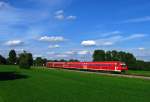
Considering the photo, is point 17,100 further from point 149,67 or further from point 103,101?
point 149,67

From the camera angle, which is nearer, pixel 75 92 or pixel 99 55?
pixel 75 92

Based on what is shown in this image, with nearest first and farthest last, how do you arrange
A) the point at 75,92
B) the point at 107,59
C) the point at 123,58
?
the point at 75,92 → the point at 123,58 → the point at 107,59

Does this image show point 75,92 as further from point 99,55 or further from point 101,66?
point 99,55

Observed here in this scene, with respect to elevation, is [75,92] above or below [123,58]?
below

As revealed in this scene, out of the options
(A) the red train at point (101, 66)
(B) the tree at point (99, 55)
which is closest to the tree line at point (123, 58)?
(B) the tree at point (99, 55)

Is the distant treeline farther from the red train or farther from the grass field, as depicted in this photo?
the grass field

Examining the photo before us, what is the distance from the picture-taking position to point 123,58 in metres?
135

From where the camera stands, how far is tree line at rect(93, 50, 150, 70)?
110 metres

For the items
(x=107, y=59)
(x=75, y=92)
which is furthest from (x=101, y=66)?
(x=107, y=59)

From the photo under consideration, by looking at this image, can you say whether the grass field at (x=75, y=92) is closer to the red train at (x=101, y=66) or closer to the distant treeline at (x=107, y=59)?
the red train at (x=101, y=66)

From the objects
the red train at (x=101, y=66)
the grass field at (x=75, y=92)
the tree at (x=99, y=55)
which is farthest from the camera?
the tree at (x=99, y=55)

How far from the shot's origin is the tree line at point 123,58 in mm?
110206

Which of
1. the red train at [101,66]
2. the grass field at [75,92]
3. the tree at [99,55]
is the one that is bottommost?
the grass field at [75,92]

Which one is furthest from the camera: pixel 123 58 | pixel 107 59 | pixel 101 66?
pixel 107 59
